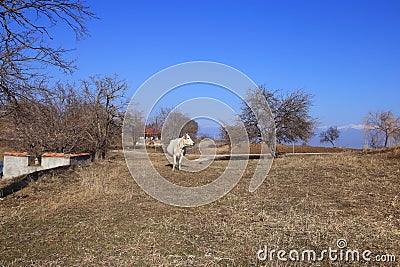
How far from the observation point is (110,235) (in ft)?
17.3

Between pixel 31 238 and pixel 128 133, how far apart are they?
18183 millimetres

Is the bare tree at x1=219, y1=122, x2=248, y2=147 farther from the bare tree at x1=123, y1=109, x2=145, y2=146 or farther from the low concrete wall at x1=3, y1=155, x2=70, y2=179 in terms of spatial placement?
the low concrete wall at x1=3, y1=155, x2=70, y2=179

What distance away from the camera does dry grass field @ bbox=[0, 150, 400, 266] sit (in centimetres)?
439

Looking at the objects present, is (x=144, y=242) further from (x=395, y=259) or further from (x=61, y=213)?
(x=395, y=259)

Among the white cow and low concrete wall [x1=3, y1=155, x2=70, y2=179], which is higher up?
the white cow

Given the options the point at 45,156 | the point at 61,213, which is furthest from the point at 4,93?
the point at 45,156
